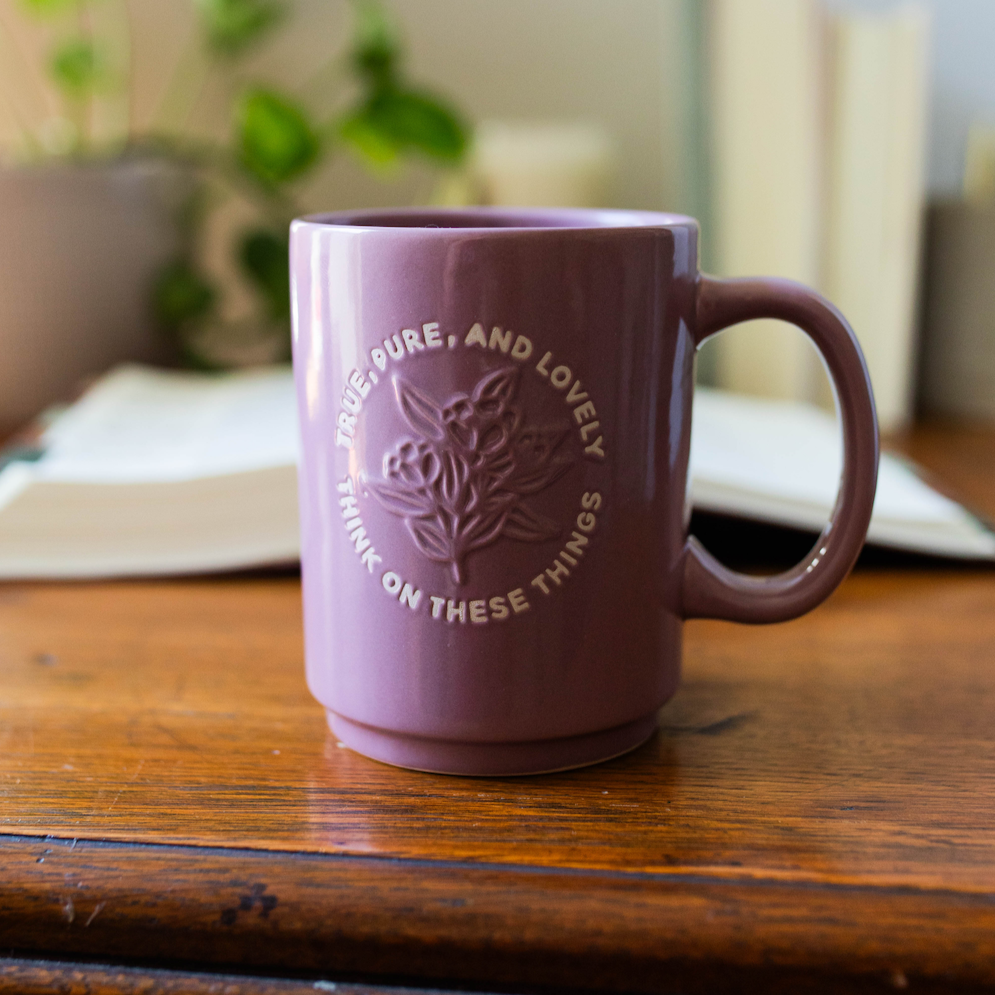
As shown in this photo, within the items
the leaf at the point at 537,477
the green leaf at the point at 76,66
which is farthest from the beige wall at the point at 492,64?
the leaf at the point at 537,477

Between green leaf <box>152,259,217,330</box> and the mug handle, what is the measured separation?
2.50 ft

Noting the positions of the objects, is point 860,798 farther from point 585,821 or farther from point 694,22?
point 694,22

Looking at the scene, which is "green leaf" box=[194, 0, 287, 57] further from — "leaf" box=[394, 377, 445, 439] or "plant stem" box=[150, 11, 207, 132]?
"leaf" box=[394, 377, 445, 439]

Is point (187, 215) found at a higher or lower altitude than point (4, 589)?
higher

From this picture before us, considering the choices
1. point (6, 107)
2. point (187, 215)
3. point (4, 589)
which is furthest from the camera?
point (6, 107)

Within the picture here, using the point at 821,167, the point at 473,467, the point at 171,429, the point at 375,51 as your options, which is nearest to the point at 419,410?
the point at 473,467

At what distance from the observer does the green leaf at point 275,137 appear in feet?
3.21

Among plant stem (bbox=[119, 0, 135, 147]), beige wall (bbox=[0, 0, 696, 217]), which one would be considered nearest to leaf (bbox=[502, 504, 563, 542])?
beige wall (bbox=[0, 0, 696, 217])

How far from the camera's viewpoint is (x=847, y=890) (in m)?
0.30

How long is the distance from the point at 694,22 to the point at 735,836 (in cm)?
77

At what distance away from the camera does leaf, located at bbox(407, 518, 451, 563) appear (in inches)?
13.0

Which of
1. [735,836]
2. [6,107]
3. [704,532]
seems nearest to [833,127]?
[704,532]

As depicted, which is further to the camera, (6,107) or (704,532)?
(6,107)

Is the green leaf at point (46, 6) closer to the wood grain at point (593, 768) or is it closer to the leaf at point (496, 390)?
the wood grain at point (593, 768)
